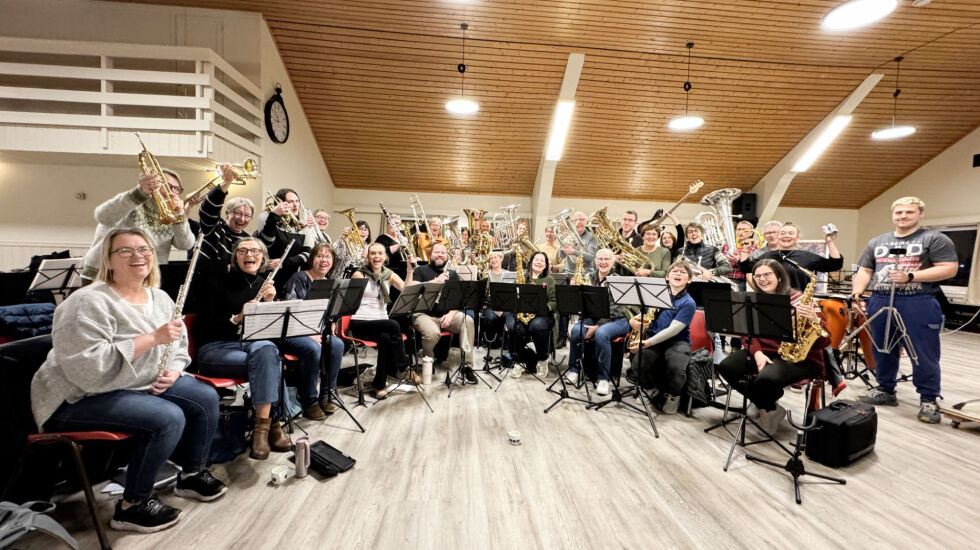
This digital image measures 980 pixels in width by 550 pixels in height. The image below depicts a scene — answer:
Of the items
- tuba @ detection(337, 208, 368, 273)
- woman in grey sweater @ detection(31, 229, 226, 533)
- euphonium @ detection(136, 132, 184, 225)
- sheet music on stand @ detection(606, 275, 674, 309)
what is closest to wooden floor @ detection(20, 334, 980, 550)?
woman in grey sweater @ detection(31, 229, 226, 533)

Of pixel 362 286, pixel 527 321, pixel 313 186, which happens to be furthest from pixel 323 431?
pixel 313 186

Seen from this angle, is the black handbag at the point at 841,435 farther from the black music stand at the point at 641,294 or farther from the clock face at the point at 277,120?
the clock face at the point at 277,120

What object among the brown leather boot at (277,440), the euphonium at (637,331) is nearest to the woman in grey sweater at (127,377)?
the brown leather boot at (277,440)

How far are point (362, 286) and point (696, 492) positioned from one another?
269 centimetres

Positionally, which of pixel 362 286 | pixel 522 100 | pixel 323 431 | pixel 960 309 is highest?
pixel 522 100

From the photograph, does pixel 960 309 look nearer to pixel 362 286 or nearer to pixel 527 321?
pixel 527 321

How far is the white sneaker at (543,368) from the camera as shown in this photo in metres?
4.47

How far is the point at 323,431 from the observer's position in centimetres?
302

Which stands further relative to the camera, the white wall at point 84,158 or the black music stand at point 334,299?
the white wall at point 84,158

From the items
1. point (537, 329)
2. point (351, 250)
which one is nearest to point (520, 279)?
point (537, 329)

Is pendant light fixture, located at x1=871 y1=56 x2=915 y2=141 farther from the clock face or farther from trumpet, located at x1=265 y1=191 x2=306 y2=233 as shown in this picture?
the clock face

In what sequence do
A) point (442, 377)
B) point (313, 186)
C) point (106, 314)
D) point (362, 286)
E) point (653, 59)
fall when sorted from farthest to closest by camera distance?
point (313, 186) < point (653, 59) < point (442, 377) < point (362, 286) < point (106, 314)

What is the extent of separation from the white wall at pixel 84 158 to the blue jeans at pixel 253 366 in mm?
4192

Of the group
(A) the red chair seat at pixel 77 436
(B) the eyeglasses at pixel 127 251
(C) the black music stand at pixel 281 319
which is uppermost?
(B) the eyeglasses at pixel 127 251
